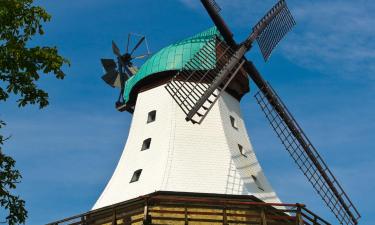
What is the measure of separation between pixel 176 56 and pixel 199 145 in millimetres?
3880

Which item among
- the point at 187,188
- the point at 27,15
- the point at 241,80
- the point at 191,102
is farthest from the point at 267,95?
the point at 27,15

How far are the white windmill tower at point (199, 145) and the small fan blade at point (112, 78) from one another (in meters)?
1.74

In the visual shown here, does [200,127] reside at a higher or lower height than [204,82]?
lower

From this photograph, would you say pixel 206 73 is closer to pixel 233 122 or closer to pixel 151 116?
pixel 233 122

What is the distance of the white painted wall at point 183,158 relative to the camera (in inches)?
718

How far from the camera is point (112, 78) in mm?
26156

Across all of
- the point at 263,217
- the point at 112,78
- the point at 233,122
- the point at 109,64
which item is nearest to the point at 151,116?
the point at 233,122

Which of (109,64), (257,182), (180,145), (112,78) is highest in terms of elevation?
(109,64)

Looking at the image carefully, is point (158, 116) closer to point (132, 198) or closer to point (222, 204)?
point (132, 198)

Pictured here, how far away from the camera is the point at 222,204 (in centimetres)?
1602

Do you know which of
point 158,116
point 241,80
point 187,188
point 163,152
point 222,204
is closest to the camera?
point 222,204

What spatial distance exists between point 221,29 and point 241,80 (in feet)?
7.41

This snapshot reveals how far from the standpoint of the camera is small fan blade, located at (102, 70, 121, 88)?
2602cm

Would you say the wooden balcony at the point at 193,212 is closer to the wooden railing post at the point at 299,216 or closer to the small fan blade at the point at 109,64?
Answer: the wooden railing post at the point at 299,216
